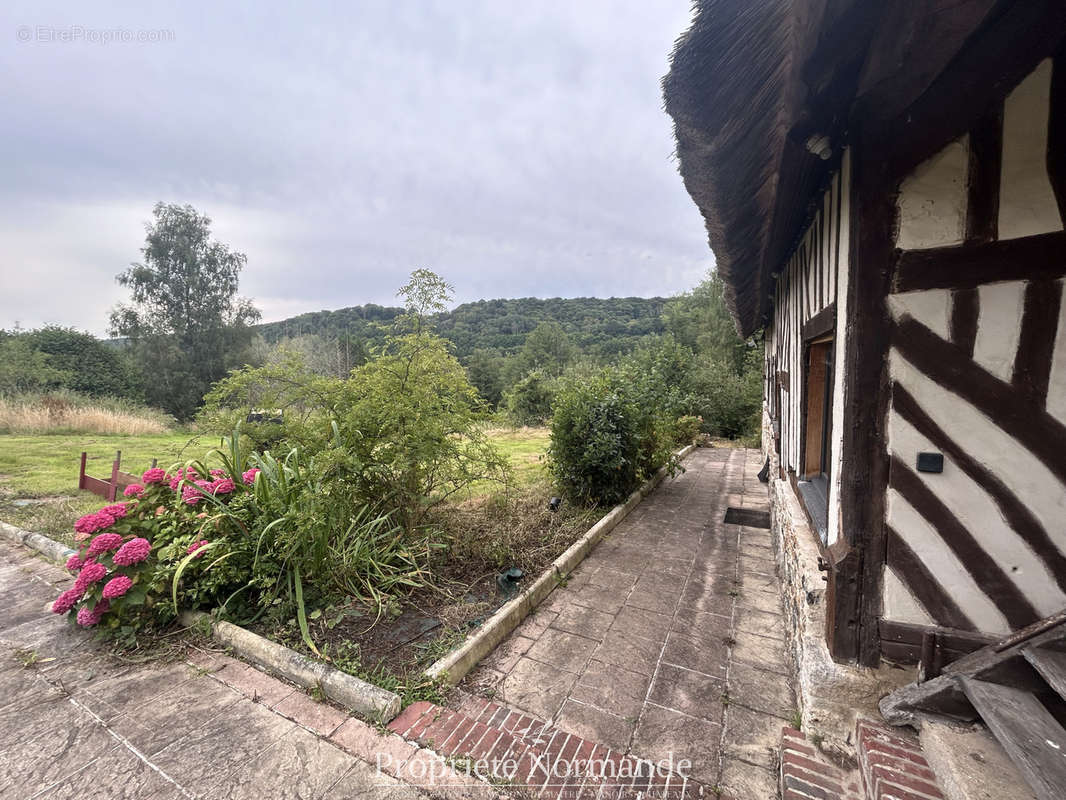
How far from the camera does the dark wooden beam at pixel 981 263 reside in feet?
4.34

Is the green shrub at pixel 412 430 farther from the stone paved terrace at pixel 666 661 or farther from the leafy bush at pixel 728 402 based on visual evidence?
the leafy bush at pixel 728 402

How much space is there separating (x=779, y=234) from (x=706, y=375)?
33.7 ft

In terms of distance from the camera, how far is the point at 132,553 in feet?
8.29

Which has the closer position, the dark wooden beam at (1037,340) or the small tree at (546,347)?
the dark wooden beam at (1037,340)

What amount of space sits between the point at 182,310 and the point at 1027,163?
27.6 metres

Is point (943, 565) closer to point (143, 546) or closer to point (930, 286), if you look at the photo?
point (930, 286)

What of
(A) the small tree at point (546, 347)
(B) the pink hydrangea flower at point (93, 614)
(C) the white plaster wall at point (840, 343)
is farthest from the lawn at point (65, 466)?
(A) the small tree at point (546, 347)

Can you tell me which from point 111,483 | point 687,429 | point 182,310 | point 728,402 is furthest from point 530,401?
point 182,310

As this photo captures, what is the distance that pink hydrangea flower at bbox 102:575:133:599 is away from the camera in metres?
2.43

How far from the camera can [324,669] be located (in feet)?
7.20

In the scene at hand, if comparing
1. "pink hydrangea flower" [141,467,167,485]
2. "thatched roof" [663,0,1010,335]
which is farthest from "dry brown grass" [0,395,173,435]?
"thatched roof" [663,0,1010,335]

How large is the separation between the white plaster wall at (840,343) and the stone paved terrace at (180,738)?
1948mm

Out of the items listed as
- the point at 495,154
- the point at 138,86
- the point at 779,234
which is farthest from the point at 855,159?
the point at 495,154

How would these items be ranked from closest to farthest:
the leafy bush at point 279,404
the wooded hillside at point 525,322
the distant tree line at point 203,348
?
1. the leafy bush at point 279,404
2. the distant tree line at point 203,348
3. the wooded hillside at point 525,322
